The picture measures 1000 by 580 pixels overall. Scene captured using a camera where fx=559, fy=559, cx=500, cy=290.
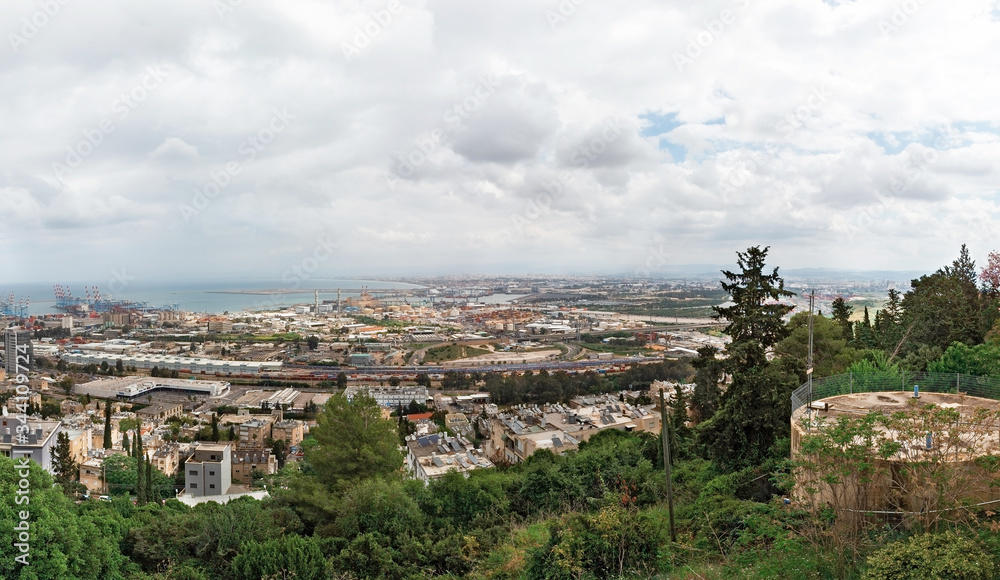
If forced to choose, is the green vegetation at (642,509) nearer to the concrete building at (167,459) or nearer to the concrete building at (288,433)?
the concrete building at (167,459)

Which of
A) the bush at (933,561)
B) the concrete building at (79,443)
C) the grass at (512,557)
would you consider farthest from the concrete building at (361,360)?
the bush at (933,561)

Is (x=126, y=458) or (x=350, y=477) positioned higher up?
(x=350, y=477)

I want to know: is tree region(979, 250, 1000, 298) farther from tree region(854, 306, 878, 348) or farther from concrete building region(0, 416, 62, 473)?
concrete building region(0, 416, 62, 473)

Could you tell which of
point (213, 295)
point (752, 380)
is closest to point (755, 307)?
point (752, 380)

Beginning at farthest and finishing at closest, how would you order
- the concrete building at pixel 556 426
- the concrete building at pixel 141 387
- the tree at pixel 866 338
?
the concrete building at pixel 141 387 → the concrete building at pixel 556 426 → the tree at pixel 866 338

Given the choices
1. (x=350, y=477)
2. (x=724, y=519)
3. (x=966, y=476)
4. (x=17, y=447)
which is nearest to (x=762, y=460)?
(x=724, y=519)

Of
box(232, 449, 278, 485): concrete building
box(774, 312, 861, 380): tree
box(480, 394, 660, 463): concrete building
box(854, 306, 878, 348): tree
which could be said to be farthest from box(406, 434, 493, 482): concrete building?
box(854, 306, 878, 348): tree

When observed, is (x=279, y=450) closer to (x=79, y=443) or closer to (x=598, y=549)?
(x=79, y=443)

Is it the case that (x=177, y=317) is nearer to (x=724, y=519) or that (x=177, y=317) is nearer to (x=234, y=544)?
(x=234, y=544)
